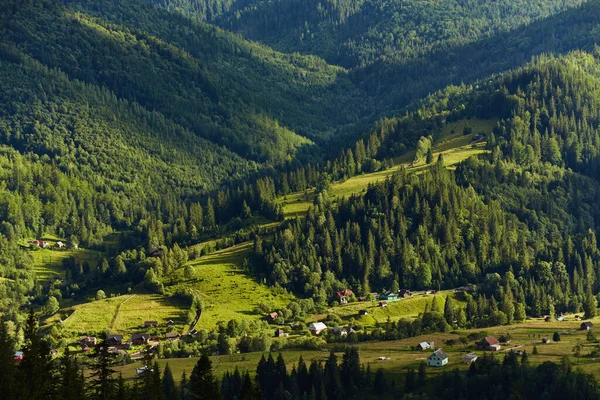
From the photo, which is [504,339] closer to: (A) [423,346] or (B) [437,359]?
(A) [423,346]

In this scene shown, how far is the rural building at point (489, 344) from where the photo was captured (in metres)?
184

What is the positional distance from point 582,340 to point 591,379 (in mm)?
40067

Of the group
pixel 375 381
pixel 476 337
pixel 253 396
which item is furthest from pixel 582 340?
pixel 253 396

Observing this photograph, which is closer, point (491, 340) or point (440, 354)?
point (440, 354)

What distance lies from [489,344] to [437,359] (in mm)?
13333

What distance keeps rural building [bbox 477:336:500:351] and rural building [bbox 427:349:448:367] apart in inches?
393

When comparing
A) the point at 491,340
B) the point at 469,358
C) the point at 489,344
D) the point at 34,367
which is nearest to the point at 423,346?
the point at 491,340

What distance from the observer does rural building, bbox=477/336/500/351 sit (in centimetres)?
18407

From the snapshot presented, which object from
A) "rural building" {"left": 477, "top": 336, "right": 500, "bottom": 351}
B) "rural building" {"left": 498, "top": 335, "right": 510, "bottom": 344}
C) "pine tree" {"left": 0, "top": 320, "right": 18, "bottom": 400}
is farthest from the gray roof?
"pine tree" {"left": 0, "top": 320, "right": 18, "bottom": 400}

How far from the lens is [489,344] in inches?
7323

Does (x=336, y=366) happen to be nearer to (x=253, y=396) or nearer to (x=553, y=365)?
(x=553, y=365)

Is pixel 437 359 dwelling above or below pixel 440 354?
below

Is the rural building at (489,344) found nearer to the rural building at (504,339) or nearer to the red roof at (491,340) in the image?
the red roof at (491,340)

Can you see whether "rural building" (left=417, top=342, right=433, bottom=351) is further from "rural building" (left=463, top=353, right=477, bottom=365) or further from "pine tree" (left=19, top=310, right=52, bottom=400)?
"pine tree" (left=19, top=310, right=52, bottom=400)
